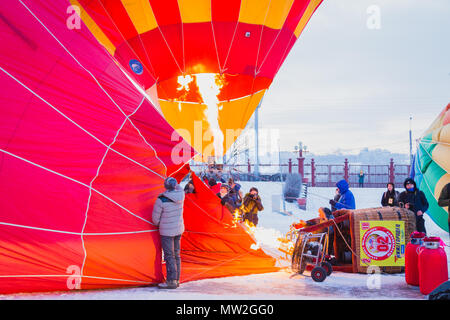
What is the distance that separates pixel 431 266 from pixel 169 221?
2.60 meters

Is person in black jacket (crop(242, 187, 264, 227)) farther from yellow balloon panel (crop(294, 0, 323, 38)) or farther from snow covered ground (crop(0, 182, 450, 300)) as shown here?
yellow balloon panel (crop(294, 0, 323, 38))

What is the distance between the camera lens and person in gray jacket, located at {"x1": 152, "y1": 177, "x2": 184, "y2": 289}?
4.86m

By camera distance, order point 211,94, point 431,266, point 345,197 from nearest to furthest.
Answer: point 431,266
point 345,197
point 211,94

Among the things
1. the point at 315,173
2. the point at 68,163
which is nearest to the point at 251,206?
the point at 68,163

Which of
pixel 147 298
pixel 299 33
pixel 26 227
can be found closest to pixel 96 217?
pixel 26 227

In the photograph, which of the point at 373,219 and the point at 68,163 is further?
the point at 373,219

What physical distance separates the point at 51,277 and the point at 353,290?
116 inches

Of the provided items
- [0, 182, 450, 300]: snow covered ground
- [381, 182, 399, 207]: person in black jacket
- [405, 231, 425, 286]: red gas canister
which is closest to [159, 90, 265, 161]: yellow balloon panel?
[381, 182, 399, 207]: person in black jacket

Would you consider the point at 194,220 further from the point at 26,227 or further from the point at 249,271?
the point at 26,227

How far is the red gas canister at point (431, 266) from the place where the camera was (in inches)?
177

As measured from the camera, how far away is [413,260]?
4.86 m

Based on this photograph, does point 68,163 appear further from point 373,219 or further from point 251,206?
point 251,206

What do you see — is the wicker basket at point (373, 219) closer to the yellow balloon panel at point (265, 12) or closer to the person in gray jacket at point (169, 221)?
the person in gray jacket at point (169, 221)

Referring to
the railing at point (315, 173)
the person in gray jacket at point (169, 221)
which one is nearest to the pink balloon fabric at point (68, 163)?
the person in gray jacket at point (169, 221)
